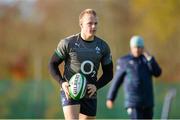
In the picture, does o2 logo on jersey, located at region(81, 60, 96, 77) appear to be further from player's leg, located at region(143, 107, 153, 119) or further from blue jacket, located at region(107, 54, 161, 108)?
player's leg, located at region(143, 107, 153, 119)

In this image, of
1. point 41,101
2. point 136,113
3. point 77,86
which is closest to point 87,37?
point 77,86

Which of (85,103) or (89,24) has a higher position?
(89,24)

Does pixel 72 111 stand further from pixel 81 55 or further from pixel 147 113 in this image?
pixel 147 113

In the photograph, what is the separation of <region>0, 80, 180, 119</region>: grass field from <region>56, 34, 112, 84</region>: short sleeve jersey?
62.5ft

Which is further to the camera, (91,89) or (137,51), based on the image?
(137,51)

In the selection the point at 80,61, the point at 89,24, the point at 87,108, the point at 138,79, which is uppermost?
the point at 89,24

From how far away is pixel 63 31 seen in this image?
44.0m

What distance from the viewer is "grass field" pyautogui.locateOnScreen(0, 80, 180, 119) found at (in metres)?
29.5

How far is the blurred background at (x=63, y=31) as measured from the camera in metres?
41.8

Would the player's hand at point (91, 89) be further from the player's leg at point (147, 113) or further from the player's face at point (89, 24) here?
the player's leg at point (147, 113)

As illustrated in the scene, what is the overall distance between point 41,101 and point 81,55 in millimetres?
23907

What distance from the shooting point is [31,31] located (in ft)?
155

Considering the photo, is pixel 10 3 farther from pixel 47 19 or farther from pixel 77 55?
pixel 77 55

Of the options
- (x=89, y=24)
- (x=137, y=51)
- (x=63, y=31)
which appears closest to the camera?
(x=89, y=24)
